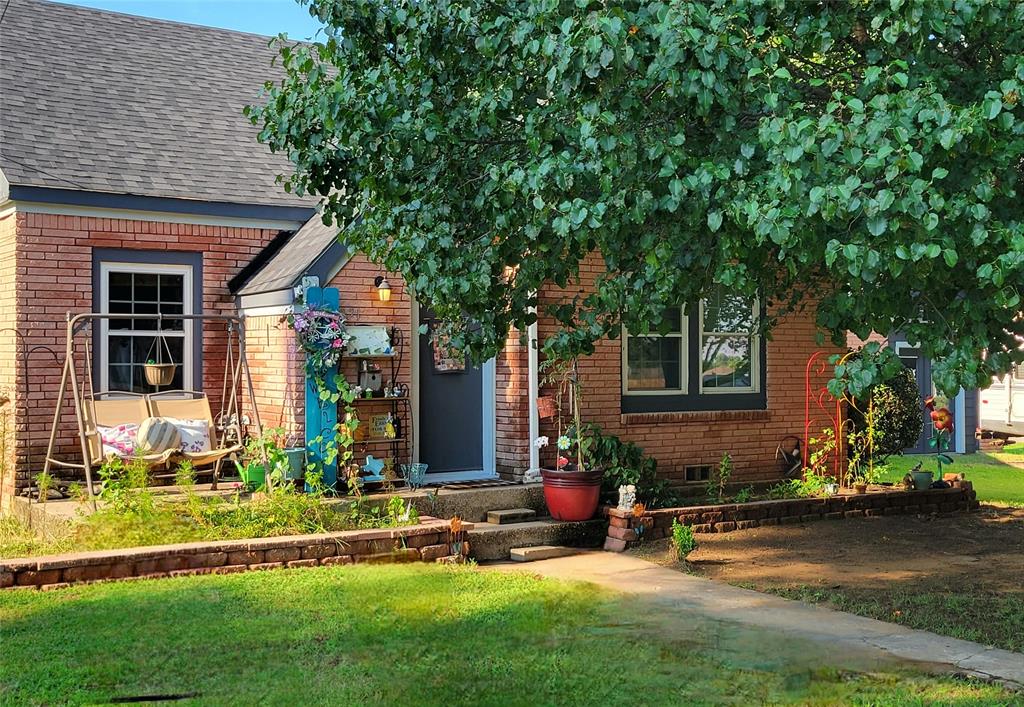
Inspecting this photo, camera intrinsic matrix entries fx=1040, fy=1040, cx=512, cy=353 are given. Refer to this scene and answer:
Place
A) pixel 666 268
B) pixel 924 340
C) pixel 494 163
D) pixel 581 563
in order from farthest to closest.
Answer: pixel 581 563 < pixel 494 163 < pixel 666 268 < pixel 924 340

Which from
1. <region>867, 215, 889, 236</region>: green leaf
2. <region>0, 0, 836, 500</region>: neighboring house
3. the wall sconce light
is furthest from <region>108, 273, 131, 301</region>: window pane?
<region>867, 215, 889, 236</region>: green leaf

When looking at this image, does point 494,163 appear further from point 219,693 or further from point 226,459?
point 226,459

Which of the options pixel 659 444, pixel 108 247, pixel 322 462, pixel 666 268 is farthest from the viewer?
pixel 659 444

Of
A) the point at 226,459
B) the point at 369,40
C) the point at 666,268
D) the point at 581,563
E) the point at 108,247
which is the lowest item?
the point at 581,563

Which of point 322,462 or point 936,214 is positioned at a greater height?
point 936,214

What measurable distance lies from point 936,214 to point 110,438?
8.11 m

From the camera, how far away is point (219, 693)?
5.52 meters

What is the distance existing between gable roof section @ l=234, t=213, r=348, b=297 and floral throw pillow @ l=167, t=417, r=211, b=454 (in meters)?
1.51

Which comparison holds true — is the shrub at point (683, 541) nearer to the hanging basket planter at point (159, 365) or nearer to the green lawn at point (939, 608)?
the green lawn at point (939, 608)

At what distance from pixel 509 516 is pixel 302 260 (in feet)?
11.1

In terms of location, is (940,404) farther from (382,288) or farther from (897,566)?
(382,288)

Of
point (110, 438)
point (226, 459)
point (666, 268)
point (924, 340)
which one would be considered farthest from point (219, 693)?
point (226, 459)

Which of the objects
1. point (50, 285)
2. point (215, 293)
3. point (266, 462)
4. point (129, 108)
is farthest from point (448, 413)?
point (129, 108)

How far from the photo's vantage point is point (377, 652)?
21.0 feet
